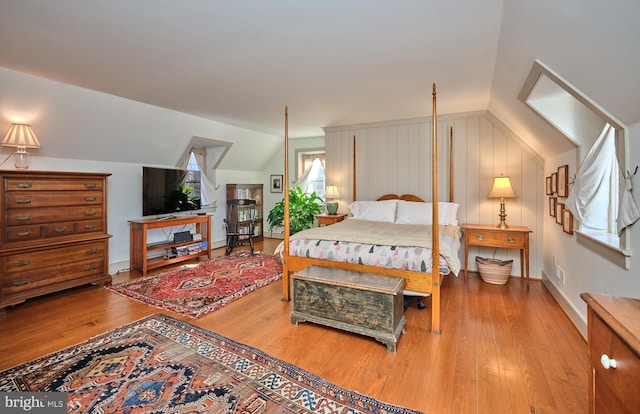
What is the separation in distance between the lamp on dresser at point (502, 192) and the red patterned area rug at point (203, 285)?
306 cm

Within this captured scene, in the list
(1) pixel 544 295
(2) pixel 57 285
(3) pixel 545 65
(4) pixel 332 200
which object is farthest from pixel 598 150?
(2) pixel 57 285

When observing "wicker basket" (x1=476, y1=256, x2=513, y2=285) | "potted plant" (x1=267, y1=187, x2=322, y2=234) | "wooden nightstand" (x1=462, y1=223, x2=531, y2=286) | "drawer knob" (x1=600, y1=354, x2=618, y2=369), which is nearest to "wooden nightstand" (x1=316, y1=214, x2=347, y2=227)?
"potted plant" (x1=267, y1=187, x2=322, y2=234)

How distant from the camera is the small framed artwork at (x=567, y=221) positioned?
2699 mm

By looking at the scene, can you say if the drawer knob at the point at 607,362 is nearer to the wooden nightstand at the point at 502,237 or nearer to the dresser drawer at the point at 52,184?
the wooden nightstand at the point at 502,237

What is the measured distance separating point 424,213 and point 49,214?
15.1 feet

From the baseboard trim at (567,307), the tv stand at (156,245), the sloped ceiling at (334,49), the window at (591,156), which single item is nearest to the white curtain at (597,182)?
the window at (591,156)

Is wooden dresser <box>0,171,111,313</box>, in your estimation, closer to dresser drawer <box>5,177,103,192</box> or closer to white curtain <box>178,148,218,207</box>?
dresser drawer <box>5,177,103,192</box>

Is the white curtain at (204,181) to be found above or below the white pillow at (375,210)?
above

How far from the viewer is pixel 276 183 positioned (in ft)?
22.7

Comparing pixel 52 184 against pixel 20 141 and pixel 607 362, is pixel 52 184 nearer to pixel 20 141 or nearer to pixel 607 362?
pixel 20 141

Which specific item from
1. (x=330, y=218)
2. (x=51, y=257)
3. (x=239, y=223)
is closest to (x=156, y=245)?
(x=51, y=257)

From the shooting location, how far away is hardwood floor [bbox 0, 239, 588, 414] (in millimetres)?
1715

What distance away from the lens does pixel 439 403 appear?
5.38ft

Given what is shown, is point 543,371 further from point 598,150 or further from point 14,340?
point 14,340
